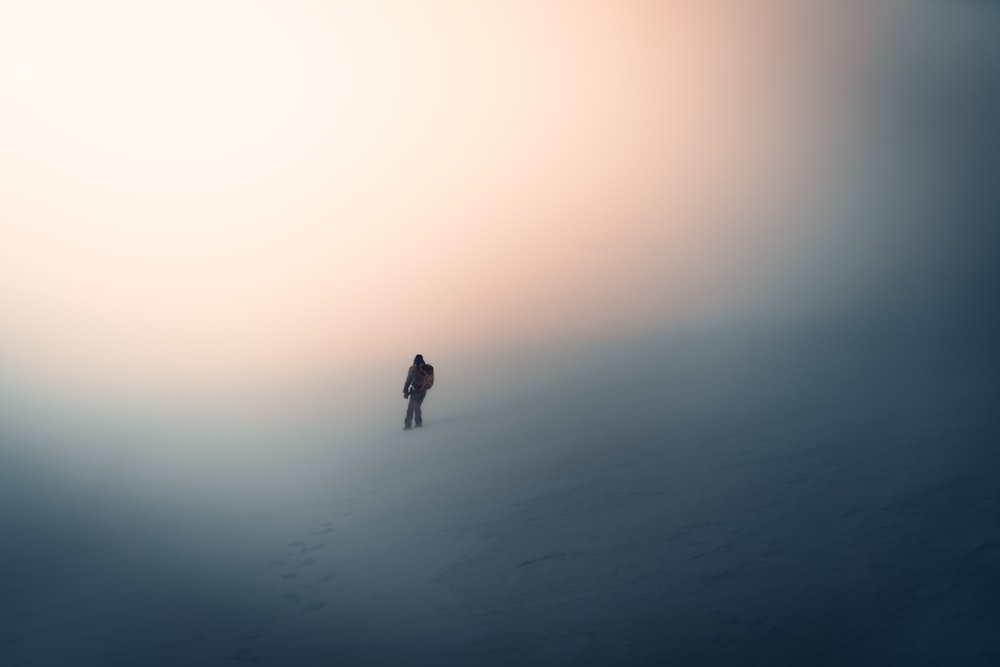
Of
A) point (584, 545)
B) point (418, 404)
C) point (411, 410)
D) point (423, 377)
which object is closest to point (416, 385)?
point (423, 377)

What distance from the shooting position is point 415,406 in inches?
638

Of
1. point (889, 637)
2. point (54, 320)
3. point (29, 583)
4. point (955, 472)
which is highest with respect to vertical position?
point (54, 320)

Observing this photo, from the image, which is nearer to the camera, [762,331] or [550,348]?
[762,331]

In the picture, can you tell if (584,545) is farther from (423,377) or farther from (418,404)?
(418,404)

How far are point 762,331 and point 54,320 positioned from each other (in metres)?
87.7

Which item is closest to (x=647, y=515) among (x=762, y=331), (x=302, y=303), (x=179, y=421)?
(x=762, y=331)

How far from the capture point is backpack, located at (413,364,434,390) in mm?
15539

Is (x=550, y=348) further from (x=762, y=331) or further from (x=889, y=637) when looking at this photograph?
(x=889, y=637)

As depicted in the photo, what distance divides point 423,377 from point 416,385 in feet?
0.85

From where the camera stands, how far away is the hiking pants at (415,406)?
52.4ft

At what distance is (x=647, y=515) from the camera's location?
7.07 m

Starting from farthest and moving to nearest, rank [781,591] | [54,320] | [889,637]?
[54,320] → [781,591] → [889,637]

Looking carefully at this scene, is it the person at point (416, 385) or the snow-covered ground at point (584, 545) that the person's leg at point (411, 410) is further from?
the snow-covered ground at point (584, 545)

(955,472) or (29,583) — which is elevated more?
(955,472)
